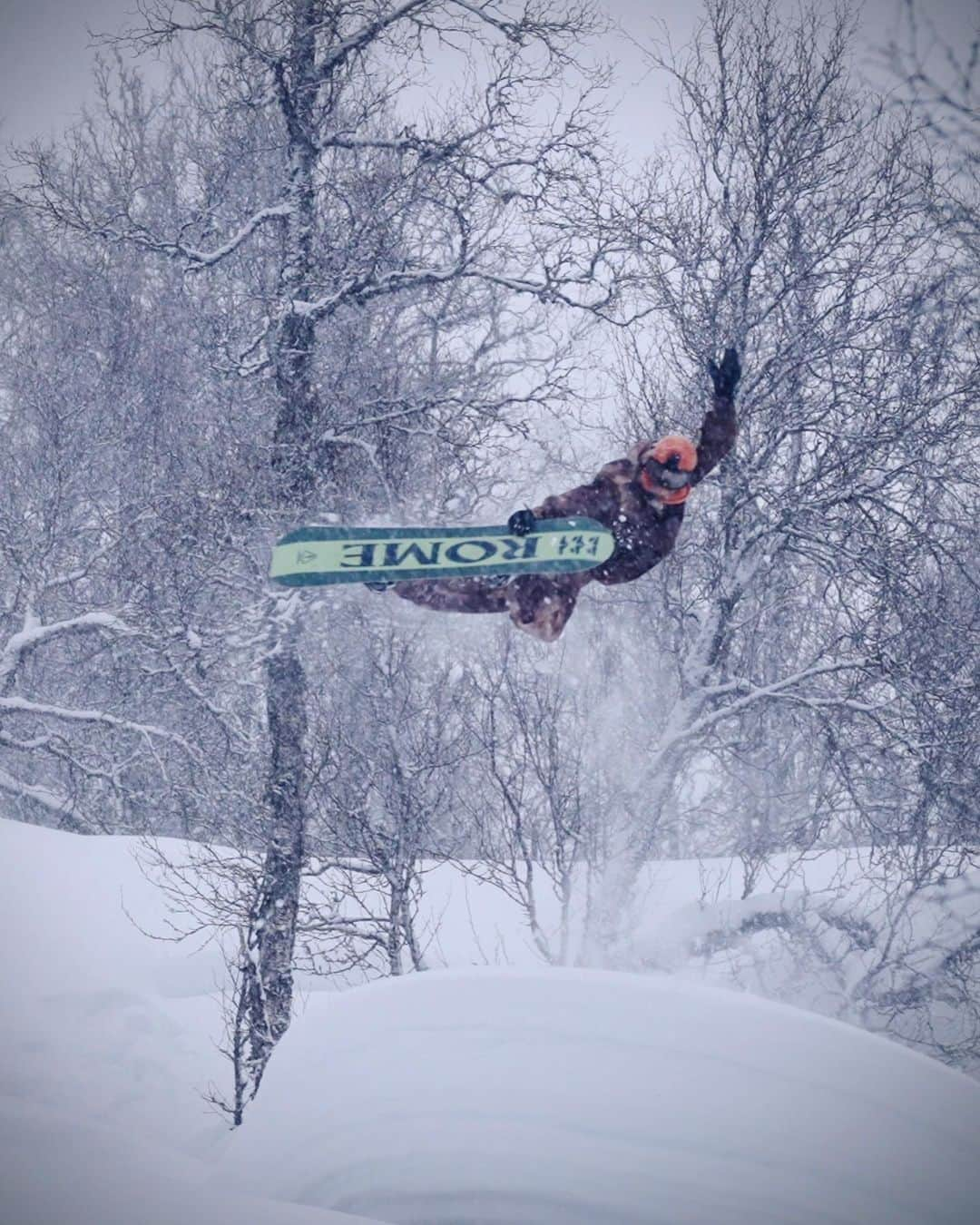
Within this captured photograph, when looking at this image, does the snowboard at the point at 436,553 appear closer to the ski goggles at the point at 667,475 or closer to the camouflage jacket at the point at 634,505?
the camouflage jacket at the point at 634,505

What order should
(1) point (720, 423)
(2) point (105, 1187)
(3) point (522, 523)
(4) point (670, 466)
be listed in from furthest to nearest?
(1) point (720, 423) < (3) point (522, 523) < (4) point (670, 466) < (2) point (105, 1187)

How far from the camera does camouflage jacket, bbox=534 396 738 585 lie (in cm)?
458

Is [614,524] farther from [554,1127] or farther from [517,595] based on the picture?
[554,1127]

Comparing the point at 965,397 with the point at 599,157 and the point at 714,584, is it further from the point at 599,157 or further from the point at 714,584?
the point at 599,157

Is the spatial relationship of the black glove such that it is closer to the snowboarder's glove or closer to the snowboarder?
the snowboarder

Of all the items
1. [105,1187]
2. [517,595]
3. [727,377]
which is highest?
[727,377]

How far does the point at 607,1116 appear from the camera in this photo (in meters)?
1.70

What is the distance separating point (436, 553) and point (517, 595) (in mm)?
521

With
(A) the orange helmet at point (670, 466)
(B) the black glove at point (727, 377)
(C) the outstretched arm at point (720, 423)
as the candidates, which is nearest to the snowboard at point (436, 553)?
(A) the orange helmet at point (670, 466)

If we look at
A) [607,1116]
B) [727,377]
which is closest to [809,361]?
[727,377]

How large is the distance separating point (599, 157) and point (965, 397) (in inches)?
129

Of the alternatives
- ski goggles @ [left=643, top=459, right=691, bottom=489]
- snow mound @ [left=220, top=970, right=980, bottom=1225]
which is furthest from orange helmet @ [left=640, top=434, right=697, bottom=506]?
snow mound @ [left=220, top=970, right=980, bottom=1225]

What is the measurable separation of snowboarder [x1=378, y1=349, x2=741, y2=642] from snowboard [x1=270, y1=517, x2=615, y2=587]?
0.09 m

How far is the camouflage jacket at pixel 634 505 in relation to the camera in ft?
15.0
